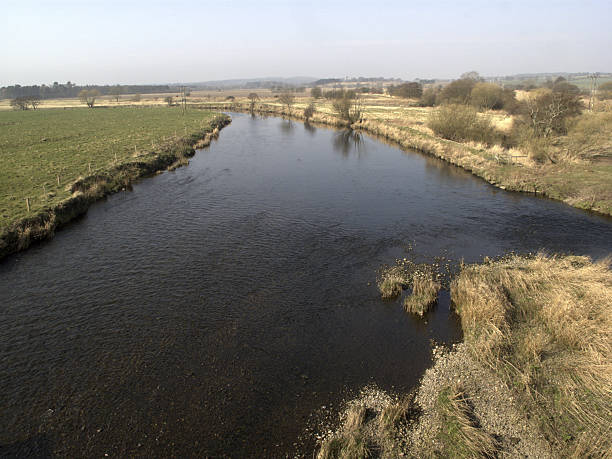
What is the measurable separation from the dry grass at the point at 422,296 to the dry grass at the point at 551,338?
2.78ft

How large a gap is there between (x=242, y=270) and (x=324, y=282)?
153 inches

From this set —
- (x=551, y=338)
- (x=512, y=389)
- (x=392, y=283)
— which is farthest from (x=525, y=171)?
(x=512, y=389)

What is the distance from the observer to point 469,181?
32.9 meters

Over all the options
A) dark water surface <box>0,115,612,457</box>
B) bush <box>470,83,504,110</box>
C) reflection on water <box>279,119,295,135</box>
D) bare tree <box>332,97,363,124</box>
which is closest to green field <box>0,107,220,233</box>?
dark water surface <box>0,115,612,457</box>

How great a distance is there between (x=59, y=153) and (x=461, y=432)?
142ft

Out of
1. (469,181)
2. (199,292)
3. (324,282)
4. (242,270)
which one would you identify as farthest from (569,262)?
(469,181)

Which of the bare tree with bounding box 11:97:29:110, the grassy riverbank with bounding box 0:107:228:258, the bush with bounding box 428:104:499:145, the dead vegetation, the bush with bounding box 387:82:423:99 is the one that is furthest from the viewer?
the bare tree with bounding box 11:97:29:110

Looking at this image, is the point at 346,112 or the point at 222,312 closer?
the point at 222,312

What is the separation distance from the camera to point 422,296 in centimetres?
1450

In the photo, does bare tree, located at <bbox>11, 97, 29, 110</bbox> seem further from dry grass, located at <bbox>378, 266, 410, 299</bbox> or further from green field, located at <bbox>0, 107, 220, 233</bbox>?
dry grass, located at <bbox>378, 266, 410, 299</bbox>

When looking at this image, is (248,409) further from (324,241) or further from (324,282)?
(324,241)

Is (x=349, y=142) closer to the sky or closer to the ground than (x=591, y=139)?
closer to the ground

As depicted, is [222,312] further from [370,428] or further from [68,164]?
[68,164]

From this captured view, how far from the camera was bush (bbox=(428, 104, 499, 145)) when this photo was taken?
43500 mm
